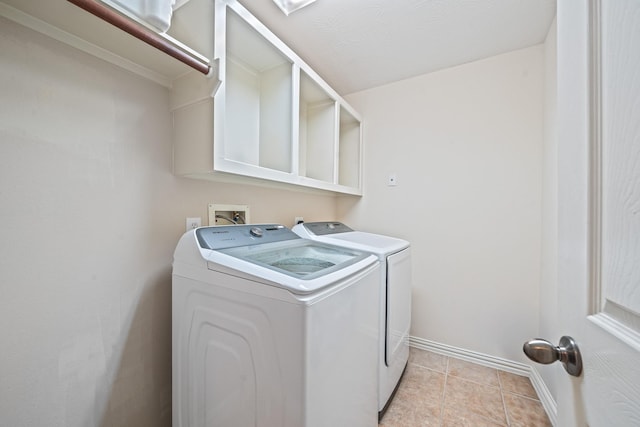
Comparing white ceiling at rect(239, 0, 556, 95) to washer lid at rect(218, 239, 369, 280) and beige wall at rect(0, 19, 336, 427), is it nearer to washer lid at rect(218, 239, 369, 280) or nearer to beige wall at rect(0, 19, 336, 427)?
beige wall at rect(0, 19, 336, 427)

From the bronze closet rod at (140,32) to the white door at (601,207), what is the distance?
44.9 inches

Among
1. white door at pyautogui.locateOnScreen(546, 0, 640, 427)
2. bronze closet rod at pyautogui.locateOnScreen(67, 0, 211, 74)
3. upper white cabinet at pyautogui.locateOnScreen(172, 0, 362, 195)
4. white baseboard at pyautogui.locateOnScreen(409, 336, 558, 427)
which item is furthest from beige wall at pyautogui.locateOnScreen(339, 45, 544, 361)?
bronze closet rod at pyautogui.locateOnScreen(67, 0, 211, 74)

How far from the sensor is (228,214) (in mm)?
1507

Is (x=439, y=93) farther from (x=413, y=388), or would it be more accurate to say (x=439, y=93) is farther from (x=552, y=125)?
(x=413, y=388)

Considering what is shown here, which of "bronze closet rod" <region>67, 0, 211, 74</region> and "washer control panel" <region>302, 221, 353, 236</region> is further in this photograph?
"washer control panel" <region>302, 221, 353, 236</region>

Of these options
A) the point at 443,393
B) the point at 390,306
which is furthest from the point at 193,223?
the point at 443,393

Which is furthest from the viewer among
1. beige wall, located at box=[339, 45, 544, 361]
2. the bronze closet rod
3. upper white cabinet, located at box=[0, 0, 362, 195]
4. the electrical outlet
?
beige wall, located at box=[339, 45, 544, 361]

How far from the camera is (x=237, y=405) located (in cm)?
86

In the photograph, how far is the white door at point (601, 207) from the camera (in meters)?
0.32

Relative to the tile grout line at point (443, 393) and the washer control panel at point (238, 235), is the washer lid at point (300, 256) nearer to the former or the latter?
the washer control panel at point (238, 235)

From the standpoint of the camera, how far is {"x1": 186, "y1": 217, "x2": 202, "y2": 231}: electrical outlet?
128cm

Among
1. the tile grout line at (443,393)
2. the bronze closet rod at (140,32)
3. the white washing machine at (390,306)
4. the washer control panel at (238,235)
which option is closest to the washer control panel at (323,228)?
the white washing machine at (390,306)

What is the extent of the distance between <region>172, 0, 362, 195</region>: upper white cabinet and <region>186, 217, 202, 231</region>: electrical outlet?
250mm

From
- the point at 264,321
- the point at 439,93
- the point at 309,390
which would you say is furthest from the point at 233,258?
the point at 439,93
